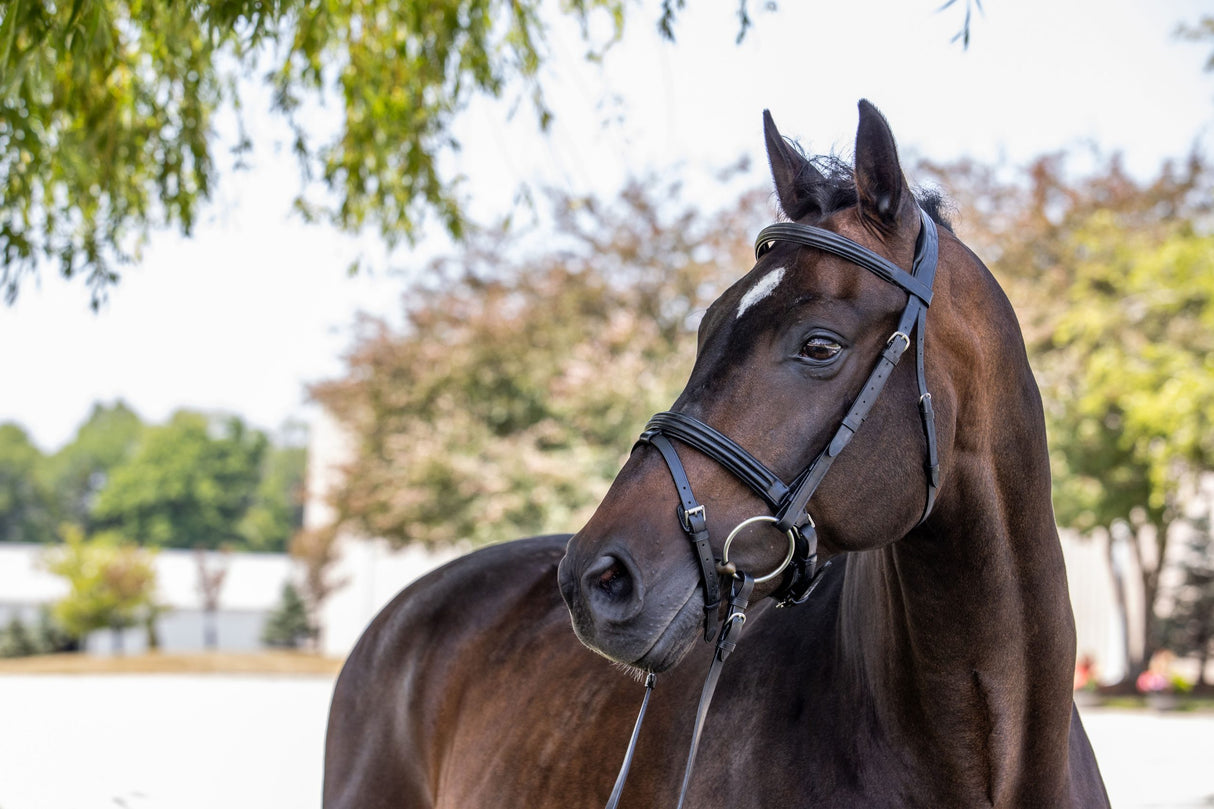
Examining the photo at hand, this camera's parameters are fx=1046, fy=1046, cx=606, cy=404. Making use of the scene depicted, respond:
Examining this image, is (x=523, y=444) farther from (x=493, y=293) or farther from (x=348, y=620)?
(x=348, y=620)

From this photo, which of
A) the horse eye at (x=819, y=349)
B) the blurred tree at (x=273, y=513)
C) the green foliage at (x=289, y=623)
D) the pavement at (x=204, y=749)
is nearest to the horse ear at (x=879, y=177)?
the horse eye at (x=819, y=349)

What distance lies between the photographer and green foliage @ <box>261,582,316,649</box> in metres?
31.6

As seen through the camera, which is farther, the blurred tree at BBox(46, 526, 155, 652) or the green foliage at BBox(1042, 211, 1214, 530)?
the blurred tree at BBox(46, 526, 155, 652)

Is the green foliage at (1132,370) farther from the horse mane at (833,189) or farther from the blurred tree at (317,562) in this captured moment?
Answer: the blurred tree at (317,562)

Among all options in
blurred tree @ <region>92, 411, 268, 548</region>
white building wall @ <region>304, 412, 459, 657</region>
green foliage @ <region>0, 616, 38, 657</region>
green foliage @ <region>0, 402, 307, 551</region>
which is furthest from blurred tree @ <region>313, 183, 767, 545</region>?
blurred tree @ <region>92, 411, 268, 548</region>

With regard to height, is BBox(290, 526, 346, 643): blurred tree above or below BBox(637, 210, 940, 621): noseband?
below

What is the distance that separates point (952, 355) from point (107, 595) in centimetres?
2771

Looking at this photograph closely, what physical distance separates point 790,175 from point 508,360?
57.9ft

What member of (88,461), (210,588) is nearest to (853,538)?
(210,588)

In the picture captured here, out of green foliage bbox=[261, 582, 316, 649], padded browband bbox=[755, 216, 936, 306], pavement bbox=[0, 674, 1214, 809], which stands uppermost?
padded browband bbox=[755, 216, 936, 306]

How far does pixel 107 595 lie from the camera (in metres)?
25.9

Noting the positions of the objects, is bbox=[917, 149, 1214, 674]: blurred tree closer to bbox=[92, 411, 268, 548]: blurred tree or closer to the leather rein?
the leather rein

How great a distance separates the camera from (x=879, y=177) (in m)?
1.91

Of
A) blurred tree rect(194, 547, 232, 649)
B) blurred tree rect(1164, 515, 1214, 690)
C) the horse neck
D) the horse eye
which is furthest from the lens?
blurred tree rect(194, 547, 232, 649)
